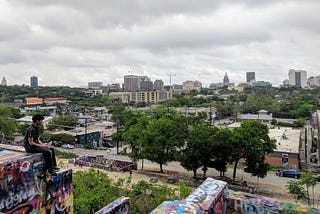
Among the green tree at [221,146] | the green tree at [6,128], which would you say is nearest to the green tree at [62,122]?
the green tree at [6,128]

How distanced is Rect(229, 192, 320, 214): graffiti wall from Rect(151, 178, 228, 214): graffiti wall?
0.52 meters

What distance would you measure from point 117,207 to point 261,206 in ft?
16.7

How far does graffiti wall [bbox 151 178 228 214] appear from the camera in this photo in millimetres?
8049

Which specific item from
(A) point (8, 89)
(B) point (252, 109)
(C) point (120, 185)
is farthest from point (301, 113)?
(A) point (8, 89)

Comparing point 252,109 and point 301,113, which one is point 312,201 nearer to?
point 301,113

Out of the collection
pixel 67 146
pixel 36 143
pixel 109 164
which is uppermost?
pixel 36 143

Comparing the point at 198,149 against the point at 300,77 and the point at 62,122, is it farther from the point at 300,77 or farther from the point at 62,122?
the point at 300,77

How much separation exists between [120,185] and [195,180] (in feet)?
25.4

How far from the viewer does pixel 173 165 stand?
31.8m

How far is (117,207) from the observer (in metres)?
9.66

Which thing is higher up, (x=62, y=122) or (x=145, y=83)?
(x=145, y=83)

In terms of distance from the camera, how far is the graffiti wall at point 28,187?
21.9ft

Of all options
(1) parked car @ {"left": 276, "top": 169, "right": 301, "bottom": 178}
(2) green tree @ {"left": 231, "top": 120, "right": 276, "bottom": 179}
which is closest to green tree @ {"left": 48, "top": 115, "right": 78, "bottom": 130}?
(2) green tree @ {"left": 231, "top": 120, "right": 276, "bottom": 179}

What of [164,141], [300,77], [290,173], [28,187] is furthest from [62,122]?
[300,77]
